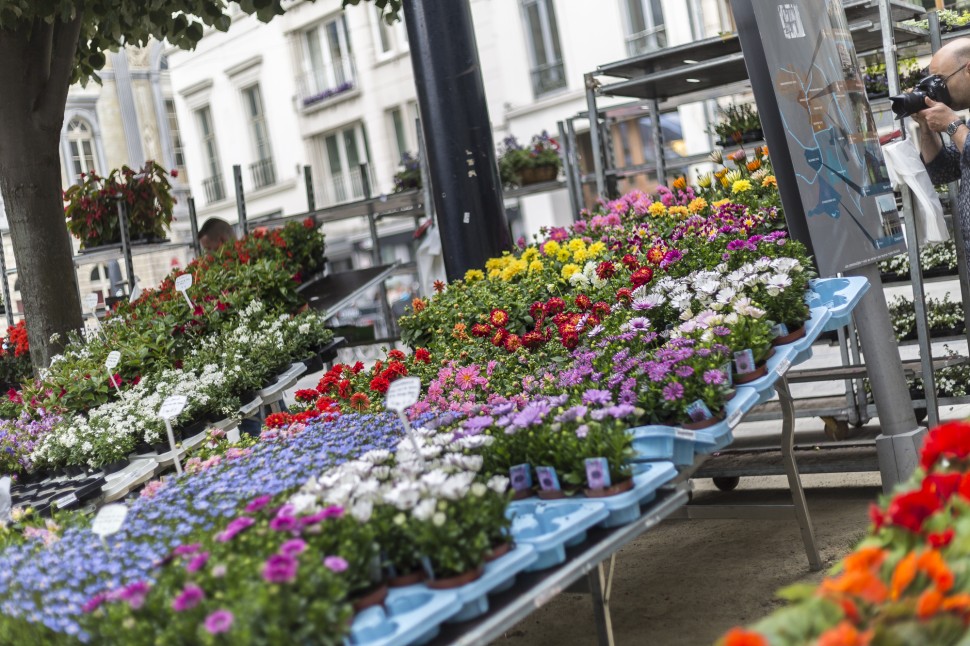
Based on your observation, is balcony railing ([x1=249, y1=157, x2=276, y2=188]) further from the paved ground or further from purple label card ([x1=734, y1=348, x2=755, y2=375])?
purple label card ([x1=734, y1=348, x2=755, y2=375])

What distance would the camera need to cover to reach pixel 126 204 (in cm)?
741

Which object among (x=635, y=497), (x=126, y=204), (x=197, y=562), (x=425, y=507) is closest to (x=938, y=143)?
(x=635, y=497)

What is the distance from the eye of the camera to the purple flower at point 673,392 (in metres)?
2.69

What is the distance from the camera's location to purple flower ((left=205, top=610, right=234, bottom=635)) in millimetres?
1666

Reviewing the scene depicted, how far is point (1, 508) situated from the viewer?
317cm

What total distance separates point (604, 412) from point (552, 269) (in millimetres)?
2187

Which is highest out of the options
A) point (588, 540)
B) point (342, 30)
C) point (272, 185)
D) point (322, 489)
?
point (342, 30)

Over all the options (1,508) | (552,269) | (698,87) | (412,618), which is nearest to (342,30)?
(698,87)

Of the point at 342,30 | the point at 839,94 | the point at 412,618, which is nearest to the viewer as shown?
the point at 412,618

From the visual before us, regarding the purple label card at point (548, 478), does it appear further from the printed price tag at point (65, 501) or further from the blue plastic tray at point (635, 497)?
the printed price tag at point (65, 501)

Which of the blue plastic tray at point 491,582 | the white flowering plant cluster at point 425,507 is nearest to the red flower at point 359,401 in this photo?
the white flowering plant cluster at point 425,507

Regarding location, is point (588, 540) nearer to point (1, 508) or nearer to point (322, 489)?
point (322, 489)

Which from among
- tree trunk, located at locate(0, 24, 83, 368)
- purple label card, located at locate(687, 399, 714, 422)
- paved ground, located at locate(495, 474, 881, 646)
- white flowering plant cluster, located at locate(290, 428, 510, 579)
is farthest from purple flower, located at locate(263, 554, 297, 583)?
tree trunk, located at locate(0, 24, 83, 368)

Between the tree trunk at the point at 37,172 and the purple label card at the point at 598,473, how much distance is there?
4577 millimetres
